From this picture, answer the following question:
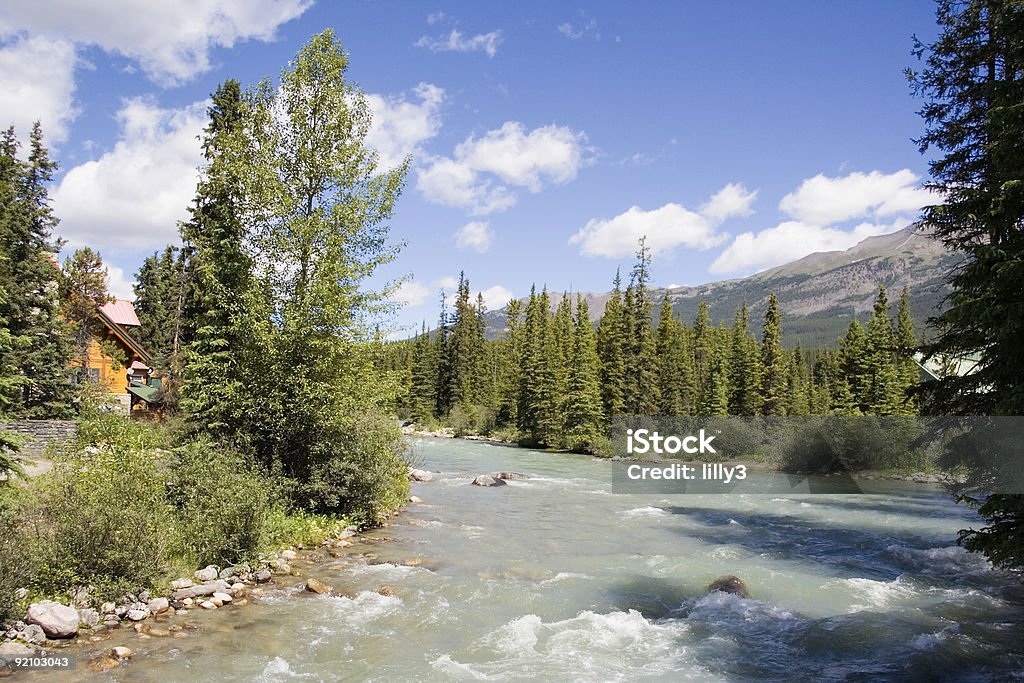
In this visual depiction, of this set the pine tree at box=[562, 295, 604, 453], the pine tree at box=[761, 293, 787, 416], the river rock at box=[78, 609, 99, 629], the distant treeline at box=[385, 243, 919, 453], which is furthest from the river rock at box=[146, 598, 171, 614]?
the pine tree at box=[761, 293, 787, 416]

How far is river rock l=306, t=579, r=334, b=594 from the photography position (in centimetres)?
1342

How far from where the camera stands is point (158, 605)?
11.5 meters

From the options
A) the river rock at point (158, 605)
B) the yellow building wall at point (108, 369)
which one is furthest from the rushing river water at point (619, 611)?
the yellow building wall at point (108, 369)

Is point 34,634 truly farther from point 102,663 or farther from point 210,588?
point 210,588

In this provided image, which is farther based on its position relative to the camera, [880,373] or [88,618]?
[880,373]

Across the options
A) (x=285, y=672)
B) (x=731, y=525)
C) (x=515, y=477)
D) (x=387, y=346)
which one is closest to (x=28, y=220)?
(x=387, y=346)

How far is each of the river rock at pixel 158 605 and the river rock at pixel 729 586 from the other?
10.9 metres

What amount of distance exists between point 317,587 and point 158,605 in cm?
299

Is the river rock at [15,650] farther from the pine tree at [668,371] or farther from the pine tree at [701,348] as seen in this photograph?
the pine tree at [701,348]

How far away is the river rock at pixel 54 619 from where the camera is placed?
9852 mm

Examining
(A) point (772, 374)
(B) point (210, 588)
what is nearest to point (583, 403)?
(A) point (772, 374)

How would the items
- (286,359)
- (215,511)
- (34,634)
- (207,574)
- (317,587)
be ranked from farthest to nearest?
1. (286,359)
2. (215,511)
3. (317,587)
4. (207,574)
5. (34,634)

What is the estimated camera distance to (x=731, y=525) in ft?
75.0

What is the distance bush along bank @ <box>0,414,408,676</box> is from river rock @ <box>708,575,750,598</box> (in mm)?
9505
